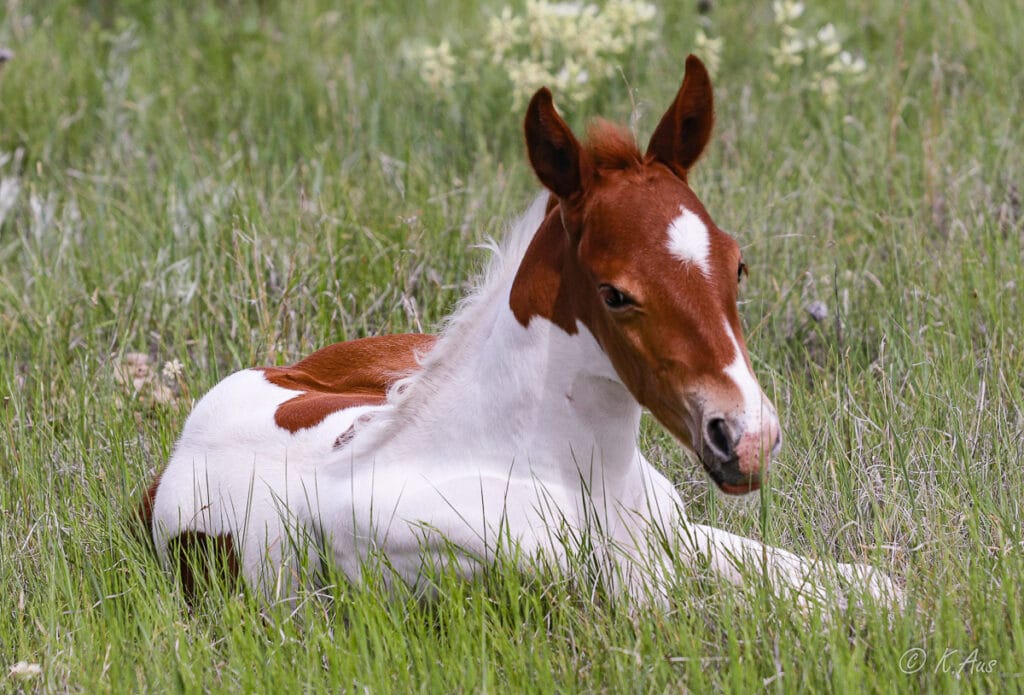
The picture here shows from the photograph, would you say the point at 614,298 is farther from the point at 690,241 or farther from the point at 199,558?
the point at 199,558

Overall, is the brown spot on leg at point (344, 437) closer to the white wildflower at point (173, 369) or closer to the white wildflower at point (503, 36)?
the white wildflower at point (173, 369)

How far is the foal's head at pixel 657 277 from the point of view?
89.0 inches

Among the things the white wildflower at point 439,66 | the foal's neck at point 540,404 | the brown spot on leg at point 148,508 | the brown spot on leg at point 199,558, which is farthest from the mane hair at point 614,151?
the white wildflower at point 439,66

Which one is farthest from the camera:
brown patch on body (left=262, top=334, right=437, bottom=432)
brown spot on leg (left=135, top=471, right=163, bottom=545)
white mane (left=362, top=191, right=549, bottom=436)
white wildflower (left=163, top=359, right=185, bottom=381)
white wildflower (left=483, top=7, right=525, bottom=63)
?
white wildflower (left=483, top=7, right=525, bottom=63)

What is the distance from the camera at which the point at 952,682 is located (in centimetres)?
218

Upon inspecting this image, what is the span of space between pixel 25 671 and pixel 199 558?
0.52 m

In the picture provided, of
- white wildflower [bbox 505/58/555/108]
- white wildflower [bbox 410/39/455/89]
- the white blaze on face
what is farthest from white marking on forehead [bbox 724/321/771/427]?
white wildflower [bbox 410/39/455/89]

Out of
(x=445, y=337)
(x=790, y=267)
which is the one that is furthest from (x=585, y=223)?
(x=790, y=267)

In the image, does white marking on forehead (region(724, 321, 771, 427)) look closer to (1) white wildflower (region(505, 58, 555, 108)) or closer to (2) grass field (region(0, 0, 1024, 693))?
(2) grass field (region(0, 0, 1024, 693))

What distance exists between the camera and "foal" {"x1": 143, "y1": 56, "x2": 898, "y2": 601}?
233cm

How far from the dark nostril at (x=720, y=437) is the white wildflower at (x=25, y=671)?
1.25m

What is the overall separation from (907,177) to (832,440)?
1.93 metres
